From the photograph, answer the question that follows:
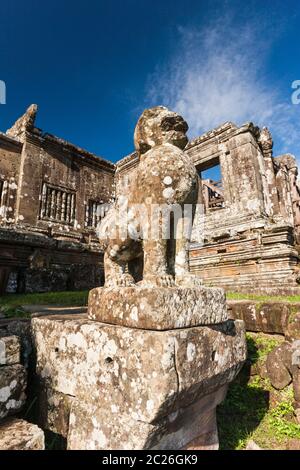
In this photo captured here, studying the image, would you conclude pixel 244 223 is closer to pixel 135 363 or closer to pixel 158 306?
pixel 158 306

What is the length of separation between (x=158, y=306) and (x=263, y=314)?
2.15 metres

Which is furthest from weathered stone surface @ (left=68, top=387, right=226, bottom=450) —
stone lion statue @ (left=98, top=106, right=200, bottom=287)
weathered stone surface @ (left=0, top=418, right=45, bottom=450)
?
stone lion statue @ (left=98, top=106, right=200, bottom=287)

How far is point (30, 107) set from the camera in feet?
39.0

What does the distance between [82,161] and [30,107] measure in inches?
140

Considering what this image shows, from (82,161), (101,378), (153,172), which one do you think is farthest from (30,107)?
(101,378)

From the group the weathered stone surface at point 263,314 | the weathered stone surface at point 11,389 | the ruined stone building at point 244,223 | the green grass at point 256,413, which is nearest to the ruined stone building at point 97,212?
the ruined stone building at point 244,223

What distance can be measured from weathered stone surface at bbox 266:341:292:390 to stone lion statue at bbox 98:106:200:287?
1.60 m

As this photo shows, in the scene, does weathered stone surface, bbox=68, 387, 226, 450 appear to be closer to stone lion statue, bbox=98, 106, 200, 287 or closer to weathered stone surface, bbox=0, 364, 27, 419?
weathered stone surface, bbox=0, 364, 27, 419

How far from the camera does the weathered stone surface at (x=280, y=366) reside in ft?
8.48

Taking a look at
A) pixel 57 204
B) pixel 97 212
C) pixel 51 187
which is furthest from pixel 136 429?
pixel 97 212

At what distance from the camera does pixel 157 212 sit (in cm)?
185

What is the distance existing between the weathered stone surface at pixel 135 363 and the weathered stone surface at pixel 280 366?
104 centimetres

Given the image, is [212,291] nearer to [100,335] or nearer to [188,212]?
[188,212]

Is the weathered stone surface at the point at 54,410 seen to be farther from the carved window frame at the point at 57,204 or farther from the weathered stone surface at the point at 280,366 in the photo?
the carved window frame at the point at 57,204
